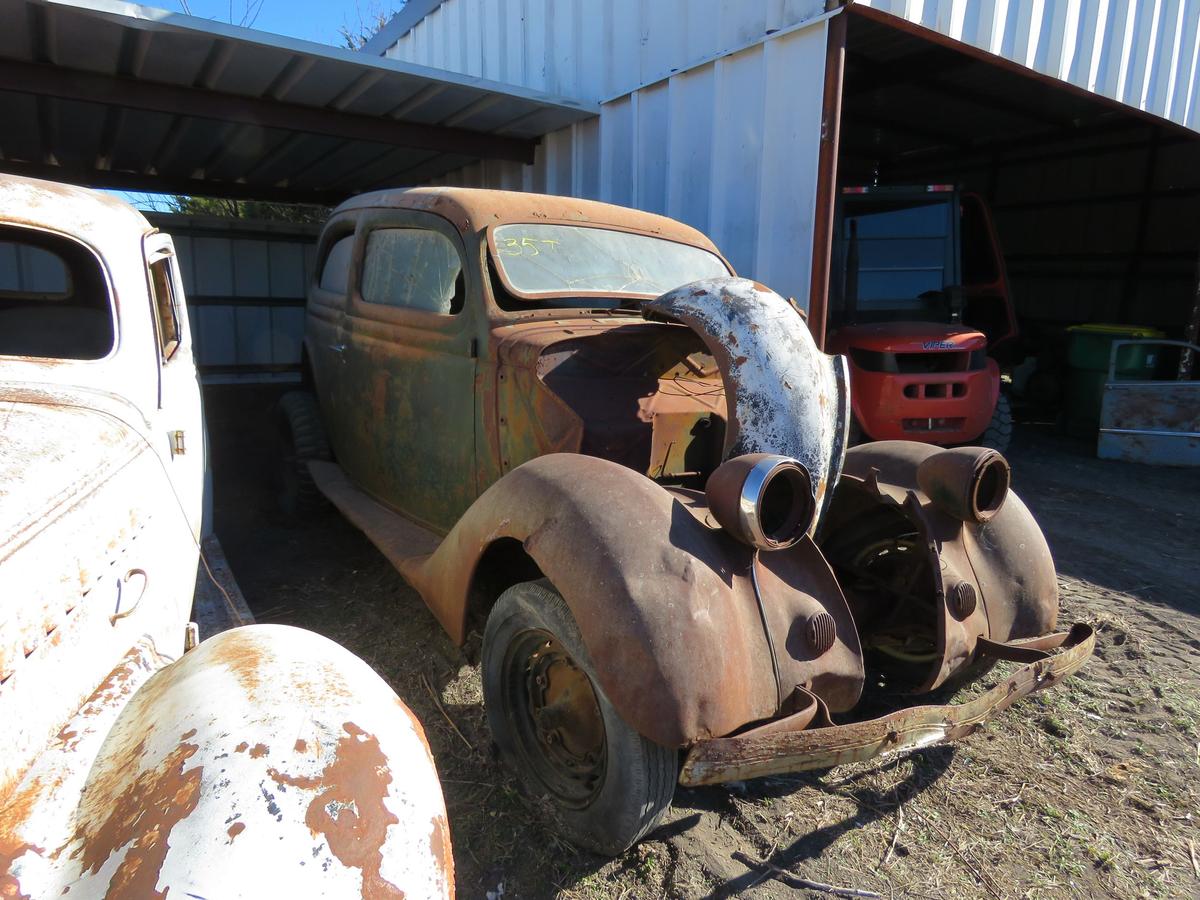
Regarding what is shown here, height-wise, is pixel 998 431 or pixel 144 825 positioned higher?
pixel 144 825

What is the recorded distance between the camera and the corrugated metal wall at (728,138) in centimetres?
499

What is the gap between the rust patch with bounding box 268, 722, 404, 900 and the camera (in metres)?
1.21

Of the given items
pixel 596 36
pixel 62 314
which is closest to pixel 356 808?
pixel 62 314

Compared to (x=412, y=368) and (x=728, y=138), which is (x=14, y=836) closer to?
(x=412, y=368)

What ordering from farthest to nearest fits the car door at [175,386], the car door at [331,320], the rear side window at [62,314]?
the car door at [331,320] < the rear side window at [62,314] < the car door at [175,386]

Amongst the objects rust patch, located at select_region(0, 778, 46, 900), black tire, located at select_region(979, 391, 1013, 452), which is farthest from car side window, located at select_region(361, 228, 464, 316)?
black tire, located at select_region(979, 391, 1013, 452)

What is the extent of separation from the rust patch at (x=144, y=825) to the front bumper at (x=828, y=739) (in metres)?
1.02

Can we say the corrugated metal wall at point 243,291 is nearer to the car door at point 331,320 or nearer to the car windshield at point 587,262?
the car door at point 331,320

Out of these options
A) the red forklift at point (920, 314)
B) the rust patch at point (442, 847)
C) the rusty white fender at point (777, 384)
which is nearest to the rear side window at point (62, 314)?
the rust patch at point (442, 847)

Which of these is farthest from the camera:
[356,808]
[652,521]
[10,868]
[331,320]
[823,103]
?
[823,103]

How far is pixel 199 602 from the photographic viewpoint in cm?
308

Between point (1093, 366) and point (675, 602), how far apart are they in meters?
8.11

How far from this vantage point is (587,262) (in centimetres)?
351

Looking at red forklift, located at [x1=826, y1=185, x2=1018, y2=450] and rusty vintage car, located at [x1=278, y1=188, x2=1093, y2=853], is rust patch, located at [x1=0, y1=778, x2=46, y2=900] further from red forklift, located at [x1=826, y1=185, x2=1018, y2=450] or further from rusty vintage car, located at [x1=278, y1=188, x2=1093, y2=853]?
red forklift, located at [x1=826, y1=185, x2=1018, y2=450]
